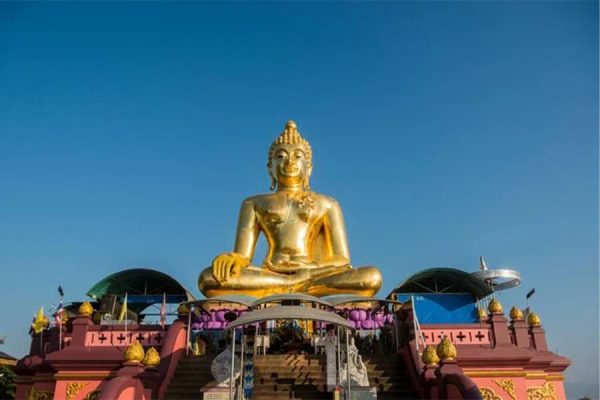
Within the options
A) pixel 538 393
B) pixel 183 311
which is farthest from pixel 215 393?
pixel 538 393

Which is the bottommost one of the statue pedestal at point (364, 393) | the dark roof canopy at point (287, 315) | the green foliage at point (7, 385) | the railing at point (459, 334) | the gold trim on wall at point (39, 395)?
the statue pedestal at point (364, 393)

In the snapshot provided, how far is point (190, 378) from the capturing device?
34.9ft

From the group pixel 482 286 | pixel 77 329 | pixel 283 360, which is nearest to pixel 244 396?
pixel 283 360

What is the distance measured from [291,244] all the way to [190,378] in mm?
7192

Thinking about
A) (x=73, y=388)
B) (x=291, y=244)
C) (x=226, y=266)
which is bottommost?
(x=73, y=388)

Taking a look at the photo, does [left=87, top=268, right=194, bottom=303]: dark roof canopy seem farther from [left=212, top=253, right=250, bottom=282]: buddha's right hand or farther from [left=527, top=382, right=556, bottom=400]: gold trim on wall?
[left=527, top=382, right=556, bottom=400]: gold trim on wall

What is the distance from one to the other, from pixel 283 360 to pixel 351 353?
158 cm

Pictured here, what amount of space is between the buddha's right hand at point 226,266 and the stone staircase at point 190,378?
3.72m

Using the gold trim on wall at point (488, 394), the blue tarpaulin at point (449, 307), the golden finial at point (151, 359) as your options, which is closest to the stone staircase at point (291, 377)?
the golden finial at point (151, 359)

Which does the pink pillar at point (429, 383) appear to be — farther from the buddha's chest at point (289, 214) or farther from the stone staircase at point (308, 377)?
the buddha's chest at point (289, 214)

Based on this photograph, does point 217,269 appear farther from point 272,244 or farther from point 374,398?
point 374,398

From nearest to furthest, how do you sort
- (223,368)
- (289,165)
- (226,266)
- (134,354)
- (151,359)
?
(134,354), (151,359), (223,368), (226,266), (289,165)

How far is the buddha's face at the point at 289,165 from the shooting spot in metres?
18.8

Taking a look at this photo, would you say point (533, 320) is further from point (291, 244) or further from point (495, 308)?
point (291, 244)
